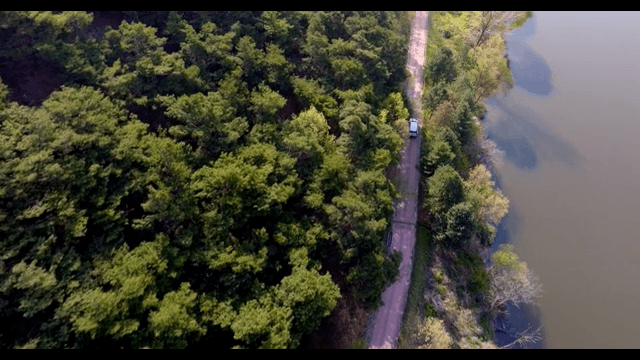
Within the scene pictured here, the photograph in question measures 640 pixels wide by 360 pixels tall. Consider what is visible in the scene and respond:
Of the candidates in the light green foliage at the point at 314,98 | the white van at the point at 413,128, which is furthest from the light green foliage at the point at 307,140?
the white van at the point at 413,128

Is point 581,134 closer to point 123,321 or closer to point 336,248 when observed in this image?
point 336,248

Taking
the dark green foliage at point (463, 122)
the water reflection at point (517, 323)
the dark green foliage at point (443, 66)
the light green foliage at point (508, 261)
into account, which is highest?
the dark green foliage at point (443, 66)

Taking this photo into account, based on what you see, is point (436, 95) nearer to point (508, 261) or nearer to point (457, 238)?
point (457, 238)

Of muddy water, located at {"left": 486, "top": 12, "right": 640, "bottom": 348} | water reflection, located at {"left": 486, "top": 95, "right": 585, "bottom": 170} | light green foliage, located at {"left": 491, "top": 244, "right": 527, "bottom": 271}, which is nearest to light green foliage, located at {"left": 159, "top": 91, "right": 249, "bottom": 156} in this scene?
light green foliage, located at {"left": 491, "top": 244, "right": 527, "bottom": 271}

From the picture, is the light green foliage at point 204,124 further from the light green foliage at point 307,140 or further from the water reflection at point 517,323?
the water reflection at point 517,323

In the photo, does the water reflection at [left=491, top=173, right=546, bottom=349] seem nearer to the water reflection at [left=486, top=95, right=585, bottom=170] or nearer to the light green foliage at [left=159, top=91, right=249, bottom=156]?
the water reflection at [left=486, top=95, right=585, bottom=170]
